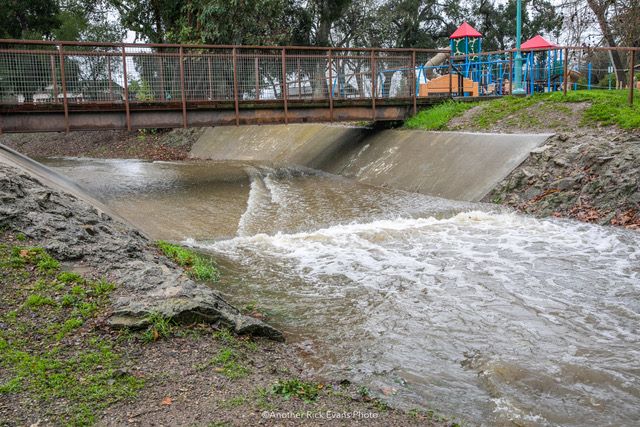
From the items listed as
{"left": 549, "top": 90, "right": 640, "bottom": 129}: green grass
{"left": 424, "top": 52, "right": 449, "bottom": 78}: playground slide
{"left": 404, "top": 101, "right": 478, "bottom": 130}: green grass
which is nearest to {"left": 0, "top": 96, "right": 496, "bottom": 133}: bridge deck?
{"left": 404, "top": 101, "right": 478, "bottom": 130}: green grass

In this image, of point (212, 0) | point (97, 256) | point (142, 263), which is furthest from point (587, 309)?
point (212, 0)

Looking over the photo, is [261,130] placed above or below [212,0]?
below

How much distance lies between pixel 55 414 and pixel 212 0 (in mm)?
24807

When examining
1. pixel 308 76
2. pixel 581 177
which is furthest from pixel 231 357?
pixel 308 76

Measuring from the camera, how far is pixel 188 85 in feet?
59.4

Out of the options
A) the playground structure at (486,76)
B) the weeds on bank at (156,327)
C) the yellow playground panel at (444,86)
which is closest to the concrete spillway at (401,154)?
the yellow playground panel at (444,86)

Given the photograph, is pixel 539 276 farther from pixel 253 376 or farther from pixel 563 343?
pixel 253 376

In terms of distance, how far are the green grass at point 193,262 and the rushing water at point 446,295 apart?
0.23 metres

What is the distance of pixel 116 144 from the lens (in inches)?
1353

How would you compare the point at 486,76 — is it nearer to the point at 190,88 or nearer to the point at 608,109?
the point at 608,109

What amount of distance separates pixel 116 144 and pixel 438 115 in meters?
21.0

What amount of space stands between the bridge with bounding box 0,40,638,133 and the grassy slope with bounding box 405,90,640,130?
0.68 metres

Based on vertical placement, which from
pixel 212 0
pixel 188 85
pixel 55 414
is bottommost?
pixel 55 414

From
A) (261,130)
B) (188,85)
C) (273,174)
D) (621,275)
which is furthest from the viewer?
(261,130)
